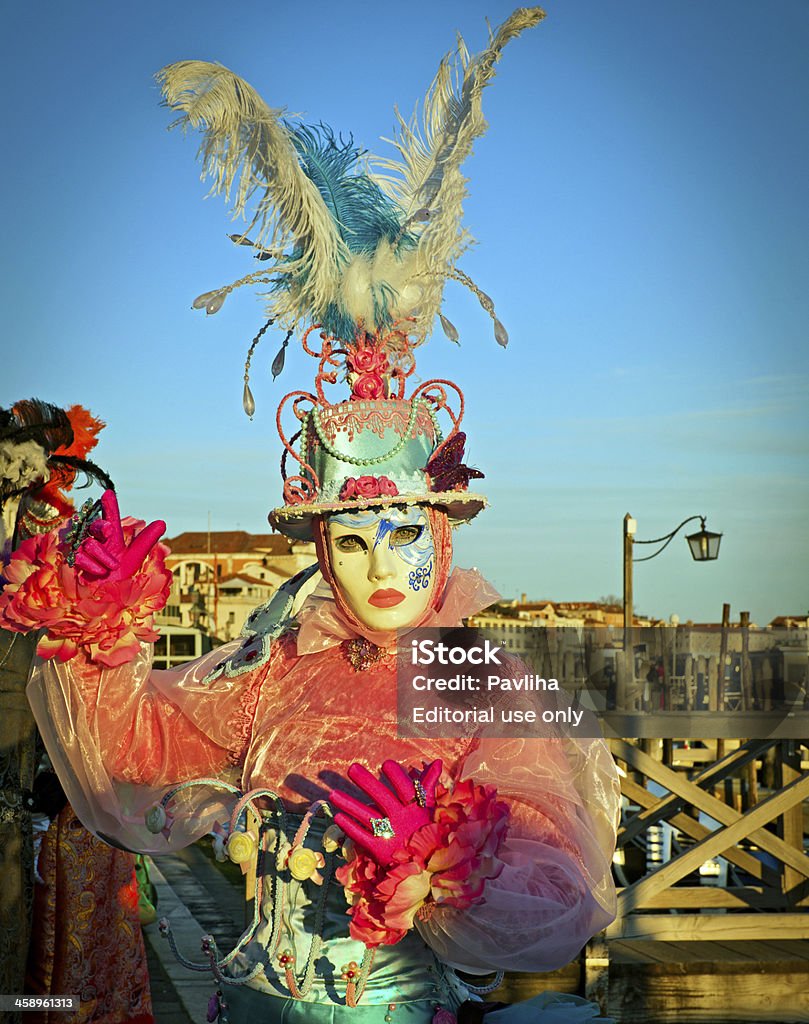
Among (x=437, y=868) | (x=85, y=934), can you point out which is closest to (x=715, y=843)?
(x=85, y=934)

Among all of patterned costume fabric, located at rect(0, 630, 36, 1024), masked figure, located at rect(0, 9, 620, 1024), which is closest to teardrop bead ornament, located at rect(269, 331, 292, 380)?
masked figure, located at rect(0, 9, 620, 1024)

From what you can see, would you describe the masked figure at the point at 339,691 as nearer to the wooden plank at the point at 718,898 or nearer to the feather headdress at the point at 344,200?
the feather headdress at the point at 344,200

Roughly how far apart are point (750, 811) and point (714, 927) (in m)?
0.61

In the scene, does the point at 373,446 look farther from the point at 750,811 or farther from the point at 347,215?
the point at 750,811

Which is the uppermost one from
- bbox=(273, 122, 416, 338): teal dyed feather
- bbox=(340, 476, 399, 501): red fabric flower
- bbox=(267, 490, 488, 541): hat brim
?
bbox=(273, 122, 416, 338): teal dyed feather

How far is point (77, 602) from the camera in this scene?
2658 millimetres

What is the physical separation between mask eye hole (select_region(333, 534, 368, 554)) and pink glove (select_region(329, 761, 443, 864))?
0.75 metres

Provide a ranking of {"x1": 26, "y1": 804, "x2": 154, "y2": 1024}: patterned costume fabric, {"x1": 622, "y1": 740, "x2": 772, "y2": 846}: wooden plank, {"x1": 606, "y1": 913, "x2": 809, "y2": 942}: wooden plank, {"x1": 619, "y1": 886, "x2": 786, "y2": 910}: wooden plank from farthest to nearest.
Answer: {"x1": 622, "y1": 740, "x2": 772, "y2": 846}: wooden plank < {"x1": 619, "y1": 886, "x2": 786, "y2": 910}: wooden plank < {"x1": 606, "y1": 913, "x2": 809, "y2": 942}: wooden plank < {"x1": 26, "y1": 804, "x2": 154, "y2": 1024}: patterned costume fabric

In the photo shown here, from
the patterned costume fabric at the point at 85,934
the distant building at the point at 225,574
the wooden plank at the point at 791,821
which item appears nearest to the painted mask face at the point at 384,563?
the patterned costume fabric at the point at 85,934

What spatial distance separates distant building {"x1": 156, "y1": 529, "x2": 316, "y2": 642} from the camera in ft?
139

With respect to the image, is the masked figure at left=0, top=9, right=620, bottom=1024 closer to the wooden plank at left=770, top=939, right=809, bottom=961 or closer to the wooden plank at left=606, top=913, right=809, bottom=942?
the wooden plank at left=606, top=913, right=809, bottom=942

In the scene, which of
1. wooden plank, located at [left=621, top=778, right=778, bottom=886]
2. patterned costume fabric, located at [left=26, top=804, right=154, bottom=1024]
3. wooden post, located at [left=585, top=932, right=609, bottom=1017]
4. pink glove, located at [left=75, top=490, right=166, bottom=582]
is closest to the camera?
pink glove, located at [left=75, top=490, right=166, bottom=582]

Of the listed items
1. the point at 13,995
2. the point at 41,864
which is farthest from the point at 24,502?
the point at 13,995

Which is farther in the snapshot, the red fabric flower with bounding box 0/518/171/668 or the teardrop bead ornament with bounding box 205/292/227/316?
the teardrop bead ornament with bounding box 205/292/227/316
